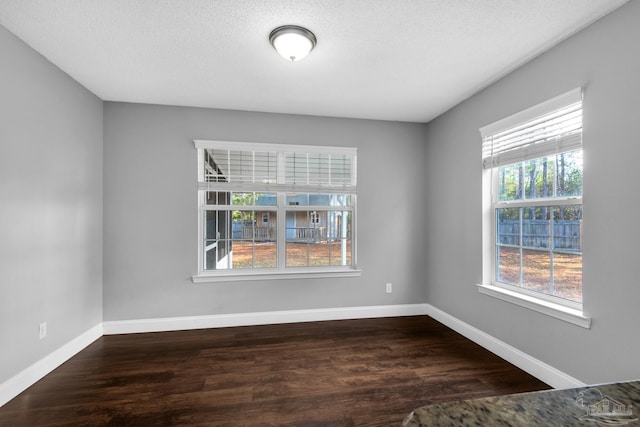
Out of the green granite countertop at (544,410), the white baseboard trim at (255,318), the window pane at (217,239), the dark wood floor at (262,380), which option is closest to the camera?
the green granite countertop at (544,410)

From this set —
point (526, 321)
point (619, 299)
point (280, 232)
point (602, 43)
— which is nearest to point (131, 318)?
point (280, 232)

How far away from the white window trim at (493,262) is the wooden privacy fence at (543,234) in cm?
14

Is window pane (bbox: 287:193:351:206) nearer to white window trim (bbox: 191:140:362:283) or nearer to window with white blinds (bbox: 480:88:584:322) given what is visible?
white window trim (bbox: 191:140:362:283)

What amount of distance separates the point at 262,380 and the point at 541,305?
7.66 feet

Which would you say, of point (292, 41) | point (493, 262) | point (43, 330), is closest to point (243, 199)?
point (292, 41)

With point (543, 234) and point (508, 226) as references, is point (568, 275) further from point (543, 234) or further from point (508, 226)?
point (508, 226)

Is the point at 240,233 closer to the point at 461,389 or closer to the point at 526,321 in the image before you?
the point at 461,389

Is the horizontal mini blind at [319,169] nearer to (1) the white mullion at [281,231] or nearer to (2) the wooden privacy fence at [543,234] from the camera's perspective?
(1) the white mullion at [281,231]

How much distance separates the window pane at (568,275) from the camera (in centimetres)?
229

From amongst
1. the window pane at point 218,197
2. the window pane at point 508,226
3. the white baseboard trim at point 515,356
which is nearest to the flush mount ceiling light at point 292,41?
the window pane at point 218,197

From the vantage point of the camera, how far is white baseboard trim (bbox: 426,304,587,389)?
2324 millimetres

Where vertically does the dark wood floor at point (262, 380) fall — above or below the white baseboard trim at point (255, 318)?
below

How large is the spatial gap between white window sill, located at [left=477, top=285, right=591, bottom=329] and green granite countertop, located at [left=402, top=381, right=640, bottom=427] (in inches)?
80.4

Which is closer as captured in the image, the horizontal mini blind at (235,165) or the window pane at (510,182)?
the window pane at (510,182)
